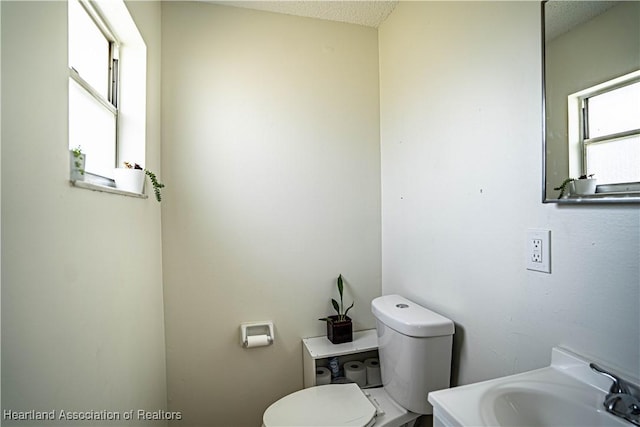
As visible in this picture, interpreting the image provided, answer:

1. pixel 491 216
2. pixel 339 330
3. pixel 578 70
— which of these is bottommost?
pixel 339 330

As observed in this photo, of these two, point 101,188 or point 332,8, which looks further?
point 332,8

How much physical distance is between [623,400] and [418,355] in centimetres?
60

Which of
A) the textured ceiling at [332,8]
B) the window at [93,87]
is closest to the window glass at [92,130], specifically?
the window at [93,87]

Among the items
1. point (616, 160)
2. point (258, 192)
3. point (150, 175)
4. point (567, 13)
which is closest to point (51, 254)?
point (150, 175)

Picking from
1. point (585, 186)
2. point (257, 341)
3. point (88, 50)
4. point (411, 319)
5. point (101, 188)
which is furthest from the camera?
point (257, 341)

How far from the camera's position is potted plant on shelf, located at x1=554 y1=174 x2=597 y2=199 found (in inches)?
30.8

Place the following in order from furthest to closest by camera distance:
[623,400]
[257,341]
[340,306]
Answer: [340,306], [257,341], [623,400]

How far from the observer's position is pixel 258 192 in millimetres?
1676

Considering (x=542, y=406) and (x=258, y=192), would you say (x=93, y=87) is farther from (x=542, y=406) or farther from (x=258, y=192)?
(x=542, y=406)

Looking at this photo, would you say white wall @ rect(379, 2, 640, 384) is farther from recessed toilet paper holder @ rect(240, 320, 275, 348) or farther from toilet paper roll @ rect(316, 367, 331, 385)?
recessed toilet paper holder @ rect(240, 320, 275, 348)

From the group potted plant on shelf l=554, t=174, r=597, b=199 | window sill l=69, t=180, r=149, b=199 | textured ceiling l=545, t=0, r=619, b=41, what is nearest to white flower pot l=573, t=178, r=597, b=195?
potted plant on shelf l=554, t=174, r=597, b=199

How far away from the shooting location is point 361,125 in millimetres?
1851

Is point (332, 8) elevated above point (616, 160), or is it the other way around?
point (332, 8)

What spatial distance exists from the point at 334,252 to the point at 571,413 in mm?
1228
